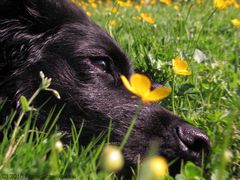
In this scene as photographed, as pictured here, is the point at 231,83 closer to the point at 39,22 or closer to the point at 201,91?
the point at 201,91

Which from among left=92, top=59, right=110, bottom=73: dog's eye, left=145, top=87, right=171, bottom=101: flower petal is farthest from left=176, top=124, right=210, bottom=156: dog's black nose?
left=145, top=87, right=171, bottom=101: flower petal

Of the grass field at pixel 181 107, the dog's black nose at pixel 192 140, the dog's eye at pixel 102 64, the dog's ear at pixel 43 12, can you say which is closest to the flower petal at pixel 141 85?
the grass field at pixel 181 107

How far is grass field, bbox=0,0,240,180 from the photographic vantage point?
5.67ft

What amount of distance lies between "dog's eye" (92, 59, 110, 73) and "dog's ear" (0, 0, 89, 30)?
0.36 m

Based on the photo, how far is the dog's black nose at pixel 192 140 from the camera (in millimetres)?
2471

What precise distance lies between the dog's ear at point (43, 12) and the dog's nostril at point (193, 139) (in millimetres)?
1198

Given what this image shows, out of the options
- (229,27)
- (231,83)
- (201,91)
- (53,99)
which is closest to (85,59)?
(53,99)

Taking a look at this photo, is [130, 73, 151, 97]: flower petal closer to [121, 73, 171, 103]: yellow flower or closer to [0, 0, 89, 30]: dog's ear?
[121, 73, 171, 103]: yellow flower

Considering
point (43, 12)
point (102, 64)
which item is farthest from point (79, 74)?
point (43, 12)

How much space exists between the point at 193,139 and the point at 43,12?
4.77 feet

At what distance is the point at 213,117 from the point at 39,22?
4.65 feet

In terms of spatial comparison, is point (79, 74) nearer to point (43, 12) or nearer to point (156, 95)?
point (43, 12)

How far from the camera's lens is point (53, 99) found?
9.18 ft

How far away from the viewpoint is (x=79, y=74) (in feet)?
9.79
